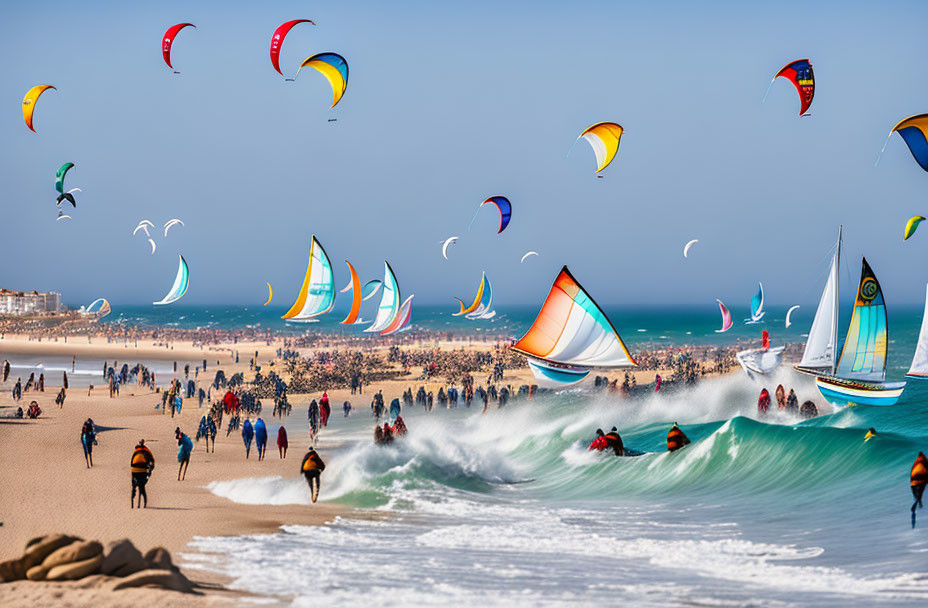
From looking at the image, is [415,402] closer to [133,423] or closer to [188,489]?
[133,423]

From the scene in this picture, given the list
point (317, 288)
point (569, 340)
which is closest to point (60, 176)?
point (317, 288)

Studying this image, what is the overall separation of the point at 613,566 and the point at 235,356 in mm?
64281

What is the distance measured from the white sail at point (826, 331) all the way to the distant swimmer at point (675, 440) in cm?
745

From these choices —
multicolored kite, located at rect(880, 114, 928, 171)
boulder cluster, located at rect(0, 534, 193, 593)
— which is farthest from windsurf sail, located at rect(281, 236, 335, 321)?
boulder cluster, located at rect(0, 534, 193, 593)

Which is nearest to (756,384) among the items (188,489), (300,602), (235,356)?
(188,489)

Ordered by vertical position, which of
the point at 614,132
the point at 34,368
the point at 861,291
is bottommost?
the point at 34,368

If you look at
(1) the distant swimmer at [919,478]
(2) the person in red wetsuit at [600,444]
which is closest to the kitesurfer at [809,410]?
(2) the person in red wetsuit at [600,444]

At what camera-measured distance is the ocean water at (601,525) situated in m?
14.1

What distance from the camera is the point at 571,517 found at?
65.0ft

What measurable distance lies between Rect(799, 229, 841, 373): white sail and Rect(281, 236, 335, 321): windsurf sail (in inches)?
730

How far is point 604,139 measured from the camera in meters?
35.3

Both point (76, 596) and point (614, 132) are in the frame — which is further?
point (614, 132)

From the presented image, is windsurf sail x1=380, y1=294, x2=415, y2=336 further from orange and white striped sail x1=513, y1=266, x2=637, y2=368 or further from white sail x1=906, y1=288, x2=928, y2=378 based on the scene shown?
white sail x1=906, y1=288, x2=928, y2=378

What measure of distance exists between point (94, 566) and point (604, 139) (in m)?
26.7
